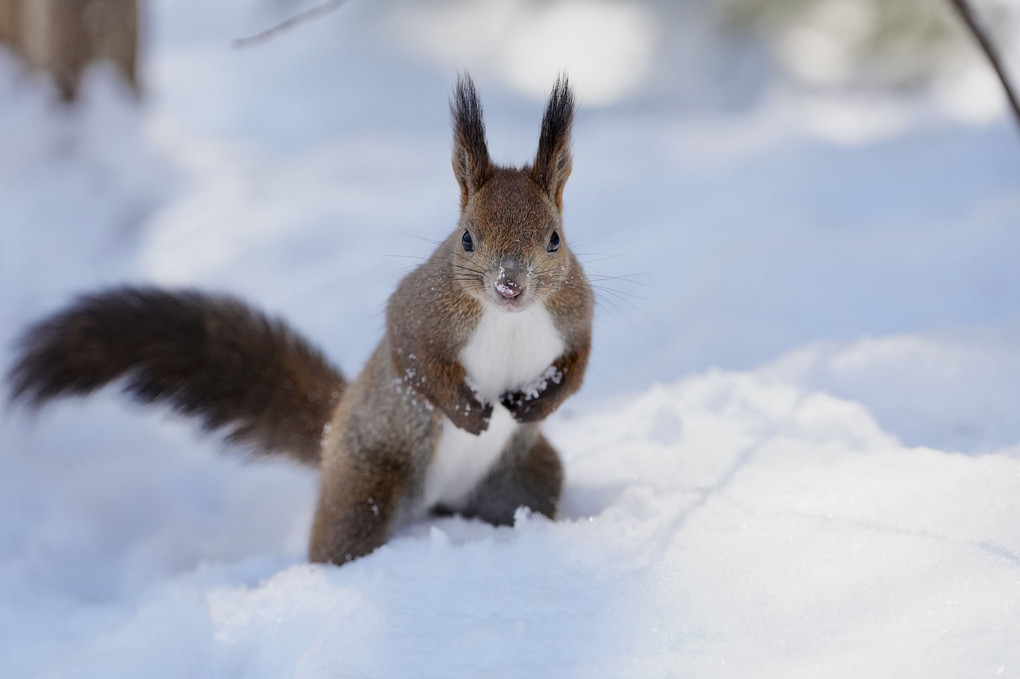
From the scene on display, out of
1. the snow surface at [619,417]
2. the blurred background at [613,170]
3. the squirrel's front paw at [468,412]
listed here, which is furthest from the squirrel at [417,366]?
the blurred background at [613,170]

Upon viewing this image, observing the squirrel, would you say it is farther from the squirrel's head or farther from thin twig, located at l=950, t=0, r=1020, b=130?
thin twig, located at l=950, t=0, r=1020, b=130

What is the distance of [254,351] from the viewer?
2748 mm

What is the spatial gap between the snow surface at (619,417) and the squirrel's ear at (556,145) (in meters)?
0.27

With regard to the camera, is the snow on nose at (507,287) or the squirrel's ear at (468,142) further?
the squirrel's ear at (468,142)

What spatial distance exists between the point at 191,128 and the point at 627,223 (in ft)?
11.7

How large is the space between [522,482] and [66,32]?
3.91 metres

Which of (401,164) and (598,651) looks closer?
(598,651)

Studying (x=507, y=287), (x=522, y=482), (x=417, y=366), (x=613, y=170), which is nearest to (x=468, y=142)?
(x=507, y=287)

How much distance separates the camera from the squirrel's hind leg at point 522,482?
244 cm

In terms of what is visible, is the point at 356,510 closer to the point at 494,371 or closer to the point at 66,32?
the point at 494,371

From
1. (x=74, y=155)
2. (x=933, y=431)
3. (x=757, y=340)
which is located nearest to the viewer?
(x=933, y=431)

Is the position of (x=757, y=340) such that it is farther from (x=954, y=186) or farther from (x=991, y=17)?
(x=991, y=17)

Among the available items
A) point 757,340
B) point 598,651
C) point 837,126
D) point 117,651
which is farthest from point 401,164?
point 598,651

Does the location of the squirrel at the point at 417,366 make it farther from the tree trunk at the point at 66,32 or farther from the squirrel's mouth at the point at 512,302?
the tree trunk at the point at 66,32
